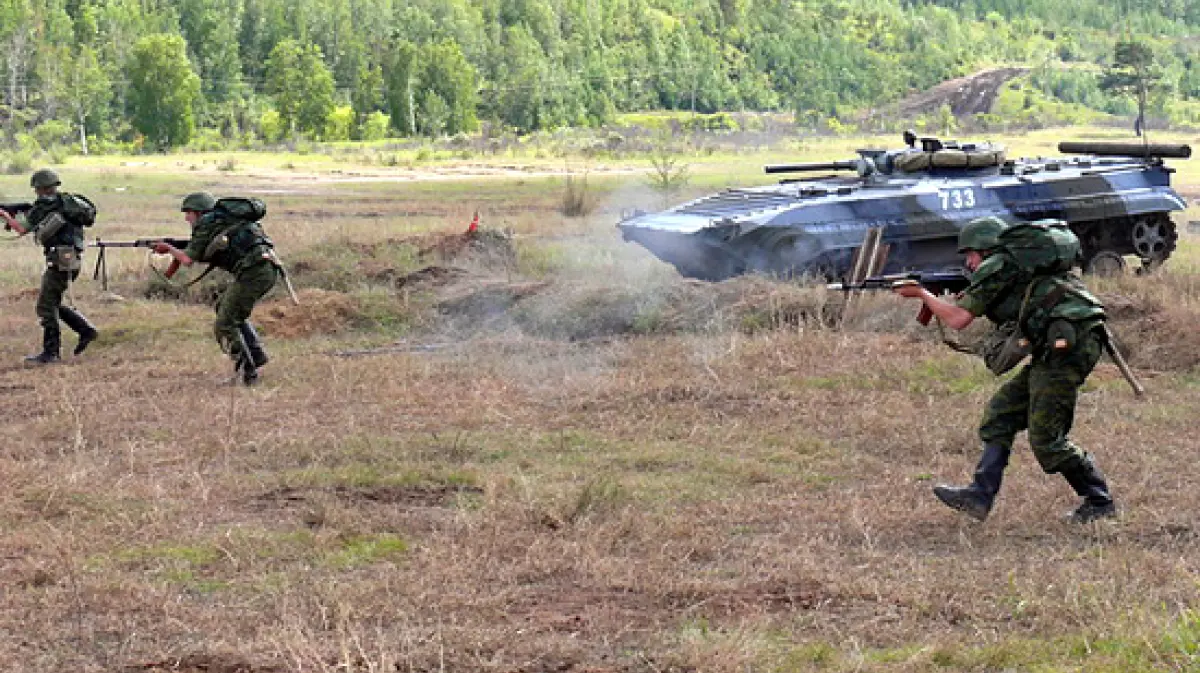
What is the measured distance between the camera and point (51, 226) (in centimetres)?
1374

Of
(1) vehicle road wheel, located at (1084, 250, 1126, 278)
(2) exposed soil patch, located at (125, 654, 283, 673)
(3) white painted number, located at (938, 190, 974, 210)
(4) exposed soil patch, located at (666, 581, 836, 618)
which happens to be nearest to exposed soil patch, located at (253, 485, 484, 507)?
(4) exposed soil patch, located at (666, 581, 836, 618)

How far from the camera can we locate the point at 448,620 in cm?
634

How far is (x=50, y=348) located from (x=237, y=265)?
253cm

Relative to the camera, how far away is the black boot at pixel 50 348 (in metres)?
13.8

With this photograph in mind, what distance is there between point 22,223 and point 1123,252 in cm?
1157

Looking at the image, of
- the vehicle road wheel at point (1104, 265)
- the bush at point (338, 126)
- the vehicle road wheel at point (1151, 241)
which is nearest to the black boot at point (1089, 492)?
the vehicle road wheel at point (1104, 265)

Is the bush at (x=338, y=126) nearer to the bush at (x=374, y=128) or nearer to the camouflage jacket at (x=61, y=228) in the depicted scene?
the bush at (x=374, y=128)

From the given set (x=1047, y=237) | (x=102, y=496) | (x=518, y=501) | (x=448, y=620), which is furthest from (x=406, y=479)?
(x=1047, y=237)

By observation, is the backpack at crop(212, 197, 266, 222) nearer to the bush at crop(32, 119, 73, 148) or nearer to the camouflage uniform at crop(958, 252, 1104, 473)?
the camouflage uniform at crop(958, 252, 1104, 473)

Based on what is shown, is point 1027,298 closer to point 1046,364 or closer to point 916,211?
point 1046,364

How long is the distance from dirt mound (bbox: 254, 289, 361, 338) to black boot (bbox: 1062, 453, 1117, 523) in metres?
8.73

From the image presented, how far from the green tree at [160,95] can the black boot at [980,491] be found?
63.4 meters

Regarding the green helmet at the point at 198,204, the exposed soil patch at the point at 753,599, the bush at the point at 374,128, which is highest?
the green helmet at the point at 198,204

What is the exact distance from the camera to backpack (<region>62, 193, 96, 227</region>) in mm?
13836
